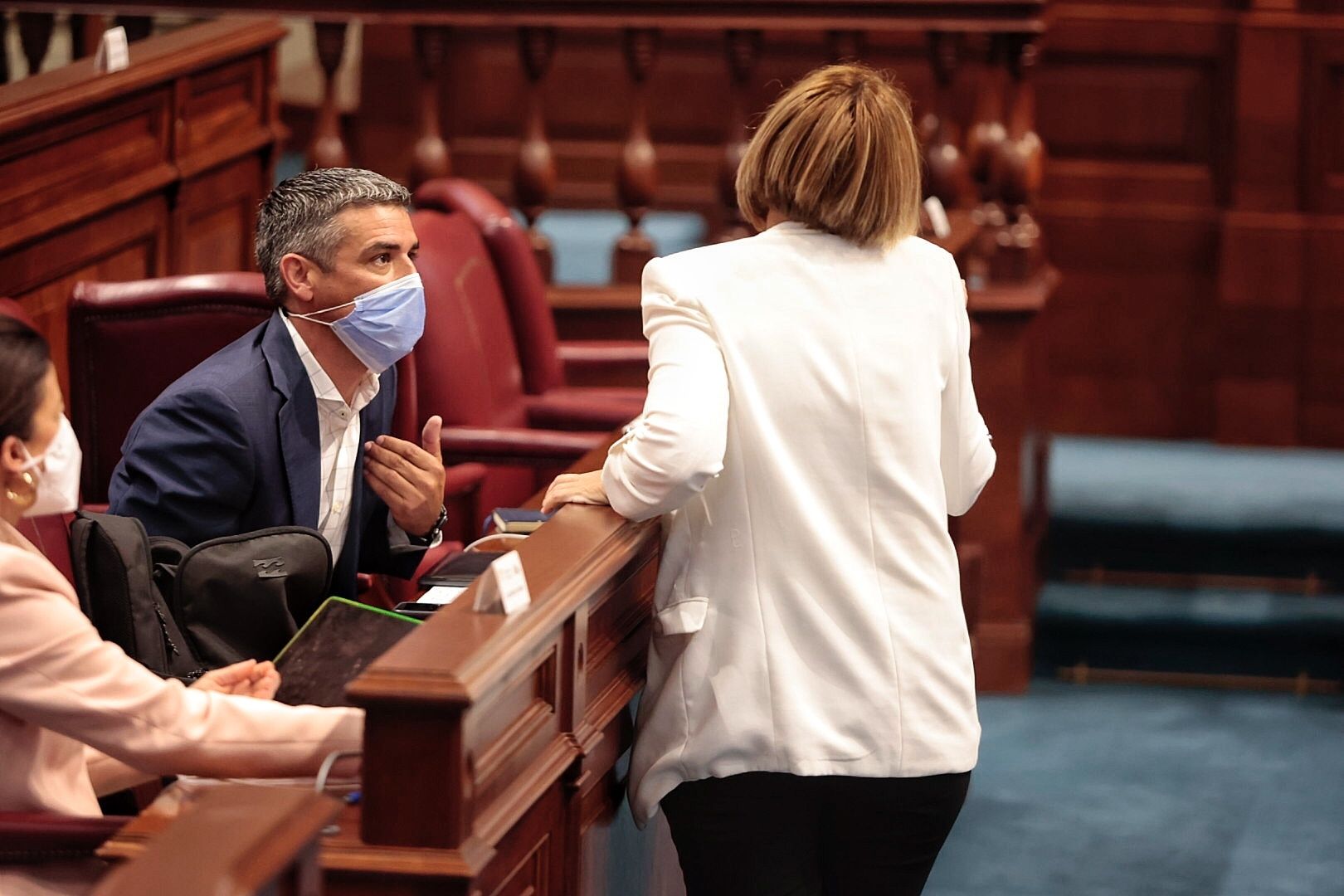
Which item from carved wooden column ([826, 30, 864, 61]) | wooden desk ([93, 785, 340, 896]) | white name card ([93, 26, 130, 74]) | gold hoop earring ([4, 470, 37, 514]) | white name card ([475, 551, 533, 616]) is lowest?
white name card ([475, 551, 533, 616])

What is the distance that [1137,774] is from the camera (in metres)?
4.50

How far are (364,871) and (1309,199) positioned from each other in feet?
16.9

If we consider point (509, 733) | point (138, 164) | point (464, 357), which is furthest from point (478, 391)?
point (509, 733)

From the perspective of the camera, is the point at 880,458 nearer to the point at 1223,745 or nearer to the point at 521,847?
the point at 521,847

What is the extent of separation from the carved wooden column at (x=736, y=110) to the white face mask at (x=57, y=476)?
10.2 ft

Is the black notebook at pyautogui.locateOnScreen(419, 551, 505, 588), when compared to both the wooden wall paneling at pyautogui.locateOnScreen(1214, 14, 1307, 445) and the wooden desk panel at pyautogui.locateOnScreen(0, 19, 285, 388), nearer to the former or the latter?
the wooden desk panel at pyautogui.locateOnScreen(0, 19, 285, 388)

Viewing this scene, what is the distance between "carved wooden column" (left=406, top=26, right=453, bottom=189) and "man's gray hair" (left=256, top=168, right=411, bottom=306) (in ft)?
7.71

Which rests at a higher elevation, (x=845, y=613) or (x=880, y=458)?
(x=880, y=458)

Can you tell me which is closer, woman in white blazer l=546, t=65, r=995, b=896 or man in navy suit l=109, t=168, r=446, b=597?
woman in white blazer l=546, t=65, r=995, b=896

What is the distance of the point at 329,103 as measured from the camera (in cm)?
511

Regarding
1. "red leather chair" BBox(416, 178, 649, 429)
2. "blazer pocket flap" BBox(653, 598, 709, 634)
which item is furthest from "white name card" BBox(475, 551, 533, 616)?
"red leather chair" BBox(416, 178, 649, 429)

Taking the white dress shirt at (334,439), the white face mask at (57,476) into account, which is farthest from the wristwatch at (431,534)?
the white face mask at (57,476)

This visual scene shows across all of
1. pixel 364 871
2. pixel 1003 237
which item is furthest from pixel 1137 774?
pixel 364 871

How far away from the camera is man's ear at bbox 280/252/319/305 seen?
271 centimetres
